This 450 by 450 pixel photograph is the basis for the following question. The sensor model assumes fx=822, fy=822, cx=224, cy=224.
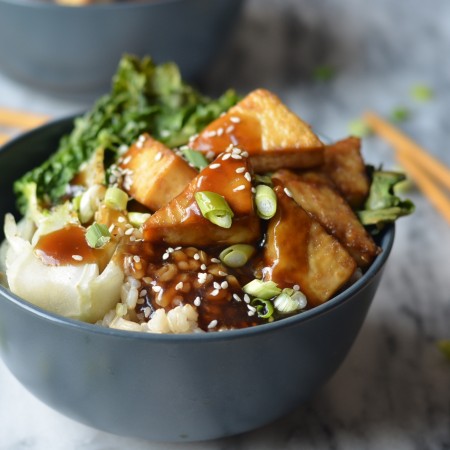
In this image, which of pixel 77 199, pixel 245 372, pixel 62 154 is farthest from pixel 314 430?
pixel 62 154

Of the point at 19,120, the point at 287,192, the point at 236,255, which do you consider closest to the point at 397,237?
the point at 287,192

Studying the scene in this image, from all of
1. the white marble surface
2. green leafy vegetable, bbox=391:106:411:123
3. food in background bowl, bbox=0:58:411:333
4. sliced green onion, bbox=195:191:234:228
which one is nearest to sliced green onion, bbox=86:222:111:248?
food in background bowl, bbox=0:58:411:333

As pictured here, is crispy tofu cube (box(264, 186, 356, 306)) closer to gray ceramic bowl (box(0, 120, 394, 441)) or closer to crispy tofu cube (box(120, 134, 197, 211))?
gray ceramic bowl (box(0, 120, 394, 441))

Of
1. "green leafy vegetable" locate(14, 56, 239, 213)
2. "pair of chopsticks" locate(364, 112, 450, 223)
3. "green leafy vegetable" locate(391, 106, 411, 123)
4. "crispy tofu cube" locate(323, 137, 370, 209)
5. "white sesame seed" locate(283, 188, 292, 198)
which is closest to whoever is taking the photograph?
"white sesame seed" locate(283, 188, 292, 198)

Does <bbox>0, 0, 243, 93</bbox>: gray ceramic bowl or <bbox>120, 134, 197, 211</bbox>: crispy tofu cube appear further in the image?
<bbox>0, 0, 243, 93</bbox>: gray ceramic bowl

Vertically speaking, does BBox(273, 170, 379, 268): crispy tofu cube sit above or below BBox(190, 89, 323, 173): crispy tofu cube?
below

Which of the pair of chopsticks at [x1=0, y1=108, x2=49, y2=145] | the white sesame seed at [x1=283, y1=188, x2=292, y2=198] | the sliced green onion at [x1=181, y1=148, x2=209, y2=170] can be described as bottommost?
the pair of chopsticks at [x1=0, y1=108, x2=49, y2=145]

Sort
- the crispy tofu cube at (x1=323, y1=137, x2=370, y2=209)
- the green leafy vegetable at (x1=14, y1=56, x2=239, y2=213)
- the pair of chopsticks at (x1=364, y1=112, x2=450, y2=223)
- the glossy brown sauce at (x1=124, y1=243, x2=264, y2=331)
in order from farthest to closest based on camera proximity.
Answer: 1. the pair of chopsticks at (x1=364, y1=112, x2=450, y2=223)
2. the green leafy vegetable at (x1=14, y1=56, x2=239, y2=213)
3. the crispy tofu cube at (x1=323, y1=137, x2=370, y2=209)
4. the glossy brown sauce at (x1=124, y1=243, x2=264, y2=331)

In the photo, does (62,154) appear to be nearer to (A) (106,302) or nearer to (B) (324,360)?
(A) (106,302)
